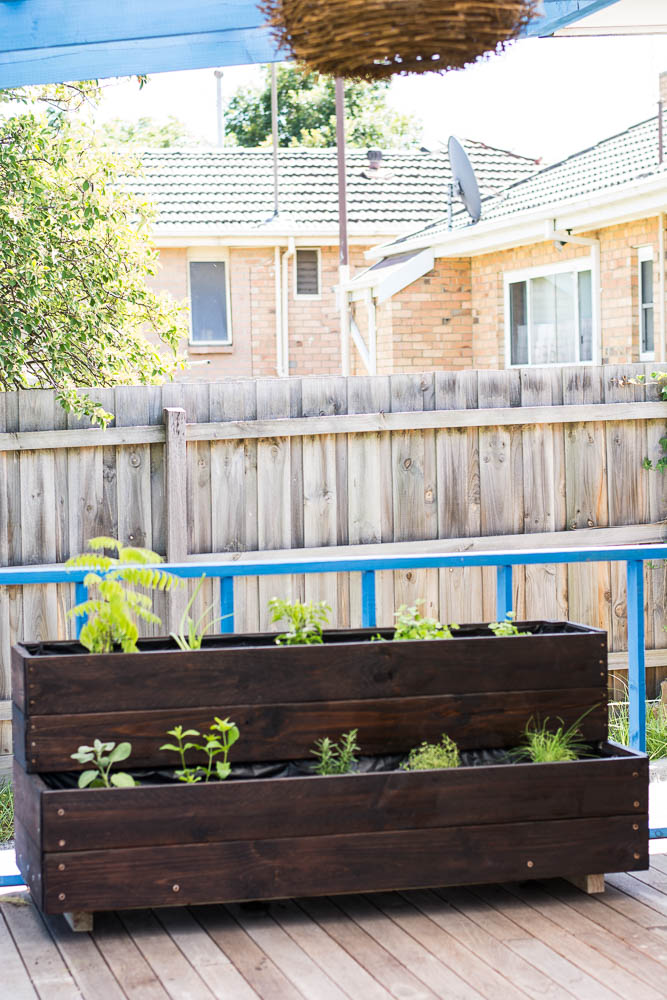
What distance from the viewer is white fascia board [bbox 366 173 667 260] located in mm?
9977

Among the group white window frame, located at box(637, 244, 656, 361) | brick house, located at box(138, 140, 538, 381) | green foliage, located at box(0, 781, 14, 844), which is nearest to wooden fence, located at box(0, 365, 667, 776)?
green foliage, located at box(0, 781, 14, 844)

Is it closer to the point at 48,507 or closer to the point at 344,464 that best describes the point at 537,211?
the point at 344,464

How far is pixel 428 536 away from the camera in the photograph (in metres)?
6.61

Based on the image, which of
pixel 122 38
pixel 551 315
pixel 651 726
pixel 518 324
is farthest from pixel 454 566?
pixel 518 324

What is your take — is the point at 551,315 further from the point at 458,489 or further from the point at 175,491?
the point at 175,491

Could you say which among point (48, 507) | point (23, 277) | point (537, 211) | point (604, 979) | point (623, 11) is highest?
point (537, 211)

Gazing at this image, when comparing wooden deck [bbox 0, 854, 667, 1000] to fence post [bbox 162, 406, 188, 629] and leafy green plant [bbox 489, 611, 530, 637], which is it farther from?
fence post [bbox 162, 406, 188, 629]

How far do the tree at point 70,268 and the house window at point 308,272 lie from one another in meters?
9.56

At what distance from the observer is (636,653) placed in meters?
3.84

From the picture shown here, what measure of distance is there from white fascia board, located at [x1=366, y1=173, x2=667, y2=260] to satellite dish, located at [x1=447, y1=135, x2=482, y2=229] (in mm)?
290

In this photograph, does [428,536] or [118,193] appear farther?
[118,193]

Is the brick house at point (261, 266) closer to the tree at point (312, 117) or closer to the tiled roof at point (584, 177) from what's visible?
the tiled roof at point (584, 177)

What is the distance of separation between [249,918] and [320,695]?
1.92ft

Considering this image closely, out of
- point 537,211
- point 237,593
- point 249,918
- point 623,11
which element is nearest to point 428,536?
point 237,593
